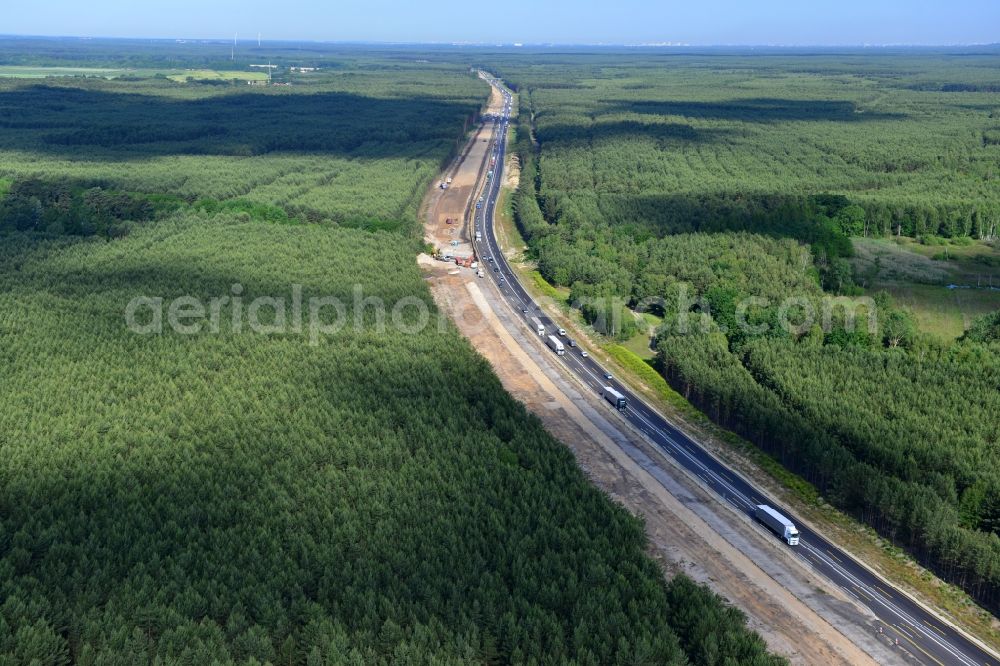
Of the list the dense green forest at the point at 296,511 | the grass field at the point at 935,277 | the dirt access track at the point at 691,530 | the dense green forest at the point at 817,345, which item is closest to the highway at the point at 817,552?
the dirt access track at the point at 691,530

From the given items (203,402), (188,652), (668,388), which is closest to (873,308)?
(668,388)

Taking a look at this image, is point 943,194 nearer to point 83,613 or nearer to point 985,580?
point 985,580

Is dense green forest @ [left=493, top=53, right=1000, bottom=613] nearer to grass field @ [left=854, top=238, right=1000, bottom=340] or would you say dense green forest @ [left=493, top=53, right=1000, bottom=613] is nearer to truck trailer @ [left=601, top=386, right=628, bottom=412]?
grass field @ [left=854, top=238, right=1000, bottom=340]

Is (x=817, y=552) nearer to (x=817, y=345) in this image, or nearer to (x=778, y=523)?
(x=778, y=523)

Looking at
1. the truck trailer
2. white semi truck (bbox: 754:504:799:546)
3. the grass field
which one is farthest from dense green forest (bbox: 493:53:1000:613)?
the truck trailer

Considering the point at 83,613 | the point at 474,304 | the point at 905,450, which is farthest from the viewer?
the point at 474,304

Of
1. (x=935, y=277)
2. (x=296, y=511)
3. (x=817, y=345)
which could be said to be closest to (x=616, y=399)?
(x=817, y=345)
